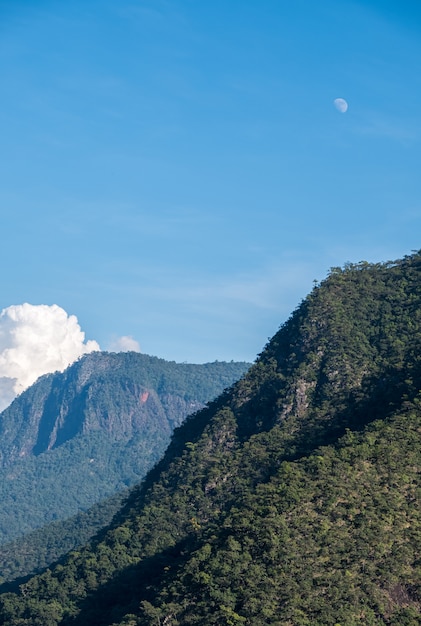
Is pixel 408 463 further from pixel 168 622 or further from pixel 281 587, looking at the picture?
pixel 168 622

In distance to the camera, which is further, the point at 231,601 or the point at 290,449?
the point at 290,449

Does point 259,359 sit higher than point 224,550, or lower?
higher

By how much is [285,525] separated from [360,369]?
4262cm

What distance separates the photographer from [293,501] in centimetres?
8275

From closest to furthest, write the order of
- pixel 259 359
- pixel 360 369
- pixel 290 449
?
pixel 290 449 < pixel 360 369 < pixel 259 359

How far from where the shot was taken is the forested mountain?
7456 centimetres

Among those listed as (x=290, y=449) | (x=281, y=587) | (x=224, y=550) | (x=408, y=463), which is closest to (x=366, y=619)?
(x=281, y=587)

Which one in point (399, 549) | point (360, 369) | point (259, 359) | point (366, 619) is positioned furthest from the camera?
point (259, 359)

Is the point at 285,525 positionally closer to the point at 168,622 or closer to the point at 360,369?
the point at 168,622

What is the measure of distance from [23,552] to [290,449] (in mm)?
92520

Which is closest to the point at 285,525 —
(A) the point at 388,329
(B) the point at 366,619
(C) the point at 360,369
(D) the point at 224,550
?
(D) the point at 224,550

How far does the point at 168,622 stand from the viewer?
2948 inches

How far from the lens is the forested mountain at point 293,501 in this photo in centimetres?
7456

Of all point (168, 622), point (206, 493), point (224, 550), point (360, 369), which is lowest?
point (168, 622)
